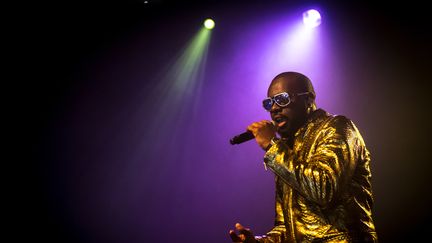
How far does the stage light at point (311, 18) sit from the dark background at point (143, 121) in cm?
24

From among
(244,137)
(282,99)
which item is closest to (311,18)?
(282,99)

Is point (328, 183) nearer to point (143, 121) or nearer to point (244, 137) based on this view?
point (244, 137)

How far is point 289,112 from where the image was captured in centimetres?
218

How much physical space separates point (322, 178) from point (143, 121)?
412 centimetres

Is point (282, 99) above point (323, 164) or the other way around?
above

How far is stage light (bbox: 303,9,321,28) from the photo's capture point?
229 inches

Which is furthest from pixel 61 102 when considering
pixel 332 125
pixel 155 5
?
pixel 332 125

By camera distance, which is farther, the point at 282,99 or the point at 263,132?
the point at 282,99

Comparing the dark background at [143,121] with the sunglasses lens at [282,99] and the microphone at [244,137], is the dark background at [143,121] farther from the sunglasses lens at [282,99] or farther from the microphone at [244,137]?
the sunglasses lens at [282,99]

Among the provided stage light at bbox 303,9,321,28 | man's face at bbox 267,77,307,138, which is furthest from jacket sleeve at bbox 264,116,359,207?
stage light at bbox 303,9,321,28

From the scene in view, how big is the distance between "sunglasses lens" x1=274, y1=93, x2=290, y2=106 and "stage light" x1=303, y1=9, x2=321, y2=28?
4284 millimetres

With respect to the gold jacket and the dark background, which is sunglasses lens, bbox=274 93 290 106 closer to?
the gold jacket

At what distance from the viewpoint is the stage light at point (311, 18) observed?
5808 mm

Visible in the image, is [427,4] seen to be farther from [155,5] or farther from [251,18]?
[155,5]
